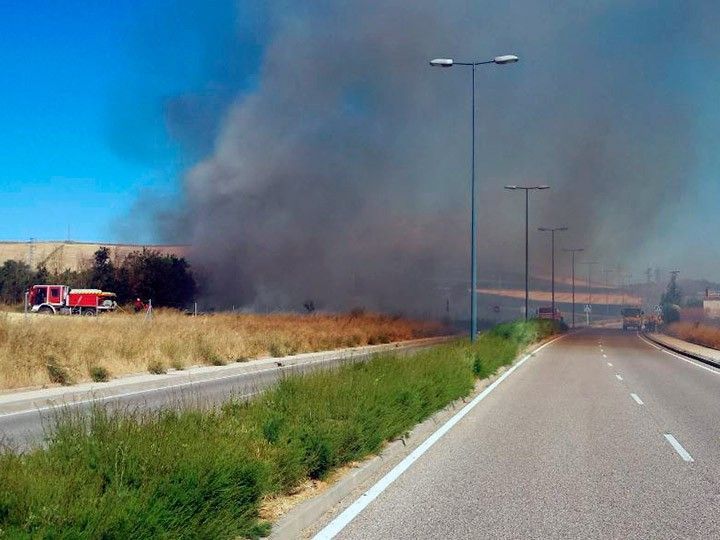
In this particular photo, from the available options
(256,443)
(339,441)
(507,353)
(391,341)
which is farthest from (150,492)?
(391,341)

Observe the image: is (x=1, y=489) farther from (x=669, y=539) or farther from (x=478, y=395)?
(x=478, y=395)

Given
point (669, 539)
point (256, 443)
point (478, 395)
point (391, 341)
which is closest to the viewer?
point (669, 539)

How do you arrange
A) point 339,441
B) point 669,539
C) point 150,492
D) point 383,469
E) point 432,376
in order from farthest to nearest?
1. point 432,376
2. point 383,469
3. point 339,441
4. point 669,539
5. point 150,492

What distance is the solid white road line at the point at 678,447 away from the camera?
35.3 ft

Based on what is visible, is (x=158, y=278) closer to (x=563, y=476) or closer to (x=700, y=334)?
(x=700, y=334)

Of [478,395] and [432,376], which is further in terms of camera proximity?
[478,395]

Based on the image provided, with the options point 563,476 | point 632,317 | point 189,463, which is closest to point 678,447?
point 563,476

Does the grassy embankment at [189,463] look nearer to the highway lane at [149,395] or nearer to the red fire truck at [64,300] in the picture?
the highway lane at [149,395]

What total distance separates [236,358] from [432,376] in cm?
1648

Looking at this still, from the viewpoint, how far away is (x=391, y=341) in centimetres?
4984

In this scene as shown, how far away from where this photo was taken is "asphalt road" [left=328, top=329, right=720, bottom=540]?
7133mm

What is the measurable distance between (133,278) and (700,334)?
48854mm

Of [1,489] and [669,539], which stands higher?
[1,489]

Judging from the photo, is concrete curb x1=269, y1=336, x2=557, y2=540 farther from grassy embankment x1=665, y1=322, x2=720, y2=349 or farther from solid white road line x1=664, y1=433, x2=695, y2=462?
grassy embankment x1=665, y1=322, x2=720, y2=349
